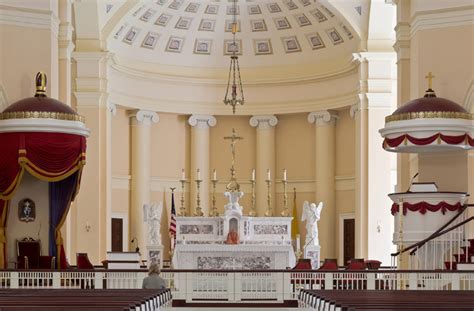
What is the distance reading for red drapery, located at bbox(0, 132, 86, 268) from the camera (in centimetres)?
2072

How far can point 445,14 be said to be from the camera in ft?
77.5

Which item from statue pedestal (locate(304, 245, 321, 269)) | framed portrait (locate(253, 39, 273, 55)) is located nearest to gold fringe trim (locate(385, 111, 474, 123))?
statue pedestal (locate(304, 245, 321, 269))

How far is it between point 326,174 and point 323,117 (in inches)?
75.8

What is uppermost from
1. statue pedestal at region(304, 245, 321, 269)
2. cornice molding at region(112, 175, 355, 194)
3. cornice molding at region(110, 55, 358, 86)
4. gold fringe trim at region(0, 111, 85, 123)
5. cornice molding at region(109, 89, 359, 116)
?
cornice molding at region(110, 55, 358, 86)

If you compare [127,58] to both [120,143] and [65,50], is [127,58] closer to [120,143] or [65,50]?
[120,143]

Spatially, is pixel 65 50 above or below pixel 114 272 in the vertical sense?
above

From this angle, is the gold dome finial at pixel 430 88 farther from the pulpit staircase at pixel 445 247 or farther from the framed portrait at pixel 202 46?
the framed portrait at pixel 202 46

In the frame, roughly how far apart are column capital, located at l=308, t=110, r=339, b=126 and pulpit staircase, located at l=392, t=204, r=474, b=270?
14.1m

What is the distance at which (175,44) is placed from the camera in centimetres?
3541

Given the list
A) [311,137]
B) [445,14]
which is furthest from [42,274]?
[311,137]

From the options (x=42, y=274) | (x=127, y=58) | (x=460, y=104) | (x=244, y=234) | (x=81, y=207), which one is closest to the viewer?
(x=42, y=274)

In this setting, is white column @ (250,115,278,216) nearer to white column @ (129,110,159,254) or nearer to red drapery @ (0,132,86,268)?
white column @ (129,110,159,254)

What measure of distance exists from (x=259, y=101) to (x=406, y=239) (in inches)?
616

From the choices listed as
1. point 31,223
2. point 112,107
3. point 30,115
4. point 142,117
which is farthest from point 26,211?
point 142,117
